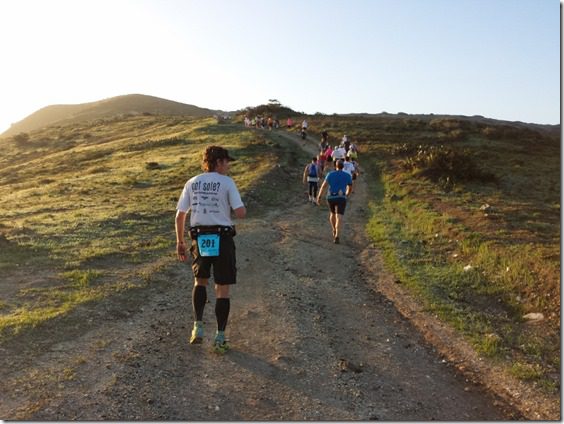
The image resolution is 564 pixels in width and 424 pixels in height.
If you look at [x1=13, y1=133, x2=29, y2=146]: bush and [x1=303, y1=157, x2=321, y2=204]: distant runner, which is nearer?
[x1=303, y1=157, x2=321, y2=204]: distant runner

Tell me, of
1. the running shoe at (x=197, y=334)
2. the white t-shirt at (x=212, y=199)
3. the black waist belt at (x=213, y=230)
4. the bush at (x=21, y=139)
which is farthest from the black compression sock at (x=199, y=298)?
the bush at (x=21, y=139)

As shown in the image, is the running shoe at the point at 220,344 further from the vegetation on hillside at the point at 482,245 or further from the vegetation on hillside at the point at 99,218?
the vegetation on hillside at the point at 482,245

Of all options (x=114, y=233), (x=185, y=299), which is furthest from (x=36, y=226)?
(x=185, y=299)

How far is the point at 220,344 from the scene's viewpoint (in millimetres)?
6742

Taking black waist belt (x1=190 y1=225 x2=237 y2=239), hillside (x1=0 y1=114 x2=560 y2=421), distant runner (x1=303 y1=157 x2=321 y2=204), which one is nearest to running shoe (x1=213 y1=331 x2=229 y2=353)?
hillside (x1=0 y1=114 x2=560 y2=421)

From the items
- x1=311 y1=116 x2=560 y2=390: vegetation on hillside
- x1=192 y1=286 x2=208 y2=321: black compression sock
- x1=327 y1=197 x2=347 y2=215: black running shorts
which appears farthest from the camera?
x1=327 y1=197 x2=347 y2=215: black running shorts

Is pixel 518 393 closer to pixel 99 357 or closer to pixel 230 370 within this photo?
pixel 230 370

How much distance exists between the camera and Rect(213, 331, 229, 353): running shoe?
672cm

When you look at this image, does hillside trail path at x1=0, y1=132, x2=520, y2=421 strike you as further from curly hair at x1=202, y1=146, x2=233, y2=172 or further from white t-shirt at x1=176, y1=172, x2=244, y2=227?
curly hair at x1=202, y1=146, x2=233, y2=172

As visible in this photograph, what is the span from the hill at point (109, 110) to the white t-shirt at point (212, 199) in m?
115

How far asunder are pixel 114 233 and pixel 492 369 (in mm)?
10781

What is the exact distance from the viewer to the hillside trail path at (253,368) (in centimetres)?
536

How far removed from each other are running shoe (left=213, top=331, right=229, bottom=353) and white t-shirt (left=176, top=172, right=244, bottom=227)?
146cm

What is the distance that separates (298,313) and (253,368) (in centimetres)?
228
